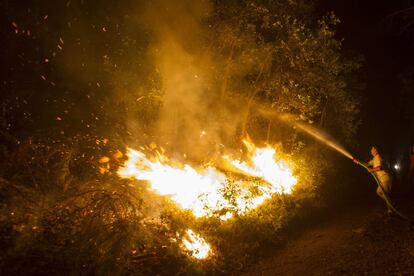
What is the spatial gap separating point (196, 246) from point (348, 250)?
3.65 metres

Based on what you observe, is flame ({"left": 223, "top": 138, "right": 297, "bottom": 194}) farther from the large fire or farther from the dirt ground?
the dirt ground

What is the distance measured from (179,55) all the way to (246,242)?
296 inches

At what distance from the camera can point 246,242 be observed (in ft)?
29.1

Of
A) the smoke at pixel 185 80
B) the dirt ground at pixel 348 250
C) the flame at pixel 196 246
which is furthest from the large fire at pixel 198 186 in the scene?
the smoke at pixel 185 80

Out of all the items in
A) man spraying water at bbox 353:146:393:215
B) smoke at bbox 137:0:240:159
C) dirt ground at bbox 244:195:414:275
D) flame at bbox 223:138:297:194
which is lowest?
dirt ground at bbox 244:195:414:275

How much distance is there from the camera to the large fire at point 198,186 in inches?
360

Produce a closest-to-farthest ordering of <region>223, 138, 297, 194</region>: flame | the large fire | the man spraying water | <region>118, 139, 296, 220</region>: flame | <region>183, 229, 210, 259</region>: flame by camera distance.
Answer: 1. <region>183, 229, 210, 259</region>: flame
2. the large fire
3. <region>118, 139, 296, 220</region>: flame
4. the man spraying water
5. <region>223, 138, 297, 194</region>: flame

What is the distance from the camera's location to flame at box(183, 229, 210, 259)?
757 centimetres

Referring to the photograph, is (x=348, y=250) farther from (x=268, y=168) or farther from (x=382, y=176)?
(x=268, y=168)

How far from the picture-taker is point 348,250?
25.5 feet

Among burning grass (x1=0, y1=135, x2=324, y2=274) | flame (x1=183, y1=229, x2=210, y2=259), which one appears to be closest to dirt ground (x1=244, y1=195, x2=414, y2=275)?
burning grass (x1=0, y1=135, x2=324, y2=274)

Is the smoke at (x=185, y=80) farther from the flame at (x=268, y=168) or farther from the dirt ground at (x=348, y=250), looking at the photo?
the dirt ground at (x=348, y=250)

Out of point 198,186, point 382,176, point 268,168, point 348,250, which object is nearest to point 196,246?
point 198,186

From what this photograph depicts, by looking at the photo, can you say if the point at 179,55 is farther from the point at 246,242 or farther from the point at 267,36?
the point at 246,242
